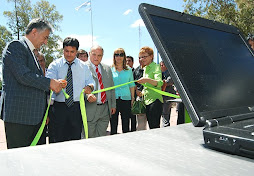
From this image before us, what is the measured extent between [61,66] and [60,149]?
2.54 metres

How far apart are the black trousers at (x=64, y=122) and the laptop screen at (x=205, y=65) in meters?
2.33

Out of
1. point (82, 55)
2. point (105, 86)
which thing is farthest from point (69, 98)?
point (82, 55)

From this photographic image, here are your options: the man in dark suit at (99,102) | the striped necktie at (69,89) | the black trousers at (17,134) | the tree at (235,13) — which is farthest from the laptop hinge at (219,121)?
the tree at (235,13)

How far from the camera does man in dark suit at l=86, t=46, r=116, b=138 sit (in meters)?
3.38

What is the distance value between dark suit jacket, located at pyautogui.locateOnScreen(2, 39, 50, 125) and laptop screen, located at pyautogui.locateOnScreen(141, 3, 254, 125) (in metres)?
1.66

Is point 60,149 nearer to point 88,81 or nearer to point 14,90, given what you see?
point 14,90

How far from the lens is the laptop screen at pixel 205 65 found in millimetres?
794

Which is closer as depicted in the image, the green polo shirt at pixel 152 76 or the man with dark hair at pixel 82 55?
the green polo shirt at pixel 152 76

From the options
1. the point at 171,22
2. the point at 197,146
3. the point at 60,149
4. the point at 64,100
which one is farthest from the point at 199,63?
the point at 64,100

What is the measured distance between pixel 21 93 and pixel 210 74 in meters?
1.92

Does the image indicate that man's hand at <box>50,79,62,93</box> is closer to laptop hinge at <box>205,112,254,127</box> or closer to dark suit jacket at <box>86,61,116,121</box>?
dark suit jacket at <box>86,61,116,121</box>

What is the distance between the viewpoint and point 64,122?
3000 millimetres

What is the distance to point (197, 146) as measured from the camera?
77 centimetres

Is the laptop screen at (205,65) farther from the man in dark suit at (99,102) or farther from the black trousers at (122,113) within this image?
the black trousers at (122,113)
